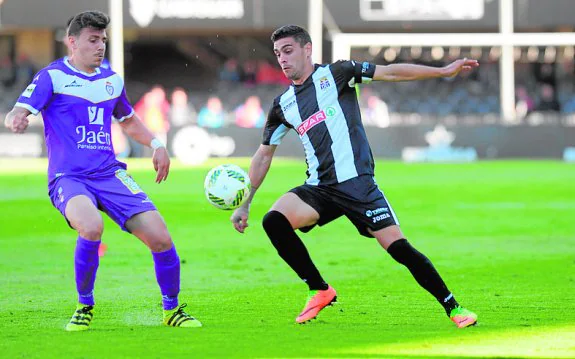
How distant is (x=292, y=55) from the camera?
768 centimetres

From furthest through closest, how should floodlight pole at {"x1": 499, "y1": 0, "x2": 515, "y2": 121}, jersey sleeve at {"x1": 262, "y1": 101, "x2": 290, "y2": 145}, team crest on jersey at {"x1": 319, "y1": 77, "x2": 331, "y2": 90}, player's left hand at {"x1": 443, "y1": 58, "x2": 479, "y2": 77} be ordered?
floodlight pole at {"x1": 499, "y1": 0, "x2": 515, "y2": 121} → jersey sleeve at {"x1": 262, "y1": 101, "x2": 290, "y2": 145} → team crest on jersey at {"x1": 319, "y1": 77, "x2": 331, "y2": 90} → player's left hand at {"x1": 443, "y1": 58, "x2": 479, "y2": 77}

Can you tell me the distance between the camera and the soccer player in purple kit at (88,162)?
7309 mm

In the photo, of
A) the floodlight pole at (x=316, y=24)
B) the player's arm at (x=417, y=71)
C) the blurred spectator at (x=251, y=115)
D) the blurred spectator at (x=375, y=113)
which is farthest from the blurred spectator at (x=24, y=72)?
the player's arm at (x=417, y=71)

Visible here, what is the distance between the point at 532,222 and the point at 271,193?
5.79 m

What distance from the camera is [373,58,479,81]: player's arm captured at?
23.7ft

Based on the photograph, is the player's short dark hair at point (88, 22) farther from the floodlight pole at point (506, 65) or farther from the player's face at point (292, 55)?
the floodlight pole at point (506, 65)

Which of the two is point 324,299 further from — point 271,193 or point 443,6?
point 443,6

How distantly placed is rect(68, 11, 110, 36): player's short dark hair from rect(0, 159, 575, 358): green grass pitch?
6.38ft

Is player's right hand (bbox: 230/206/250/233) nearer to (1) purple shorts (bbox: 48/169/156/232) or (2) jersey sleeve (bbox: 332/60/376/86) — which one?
(1) purple shorts (bbox: 48/169/156/232)

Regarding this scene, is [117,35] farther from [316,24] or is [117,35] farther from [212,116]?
[316,24]

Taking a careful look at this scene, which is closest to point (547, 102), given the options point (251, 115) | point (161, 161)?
point (251, 115)

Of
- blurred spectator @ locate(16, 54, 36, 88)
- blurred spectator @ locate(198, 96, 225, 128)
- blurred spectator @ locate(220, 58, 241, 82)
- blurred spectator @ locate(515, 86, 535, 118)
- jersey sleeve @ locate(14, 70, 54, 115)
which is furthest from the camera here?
blurred spectator @ locate(220, 58, 241, 82)

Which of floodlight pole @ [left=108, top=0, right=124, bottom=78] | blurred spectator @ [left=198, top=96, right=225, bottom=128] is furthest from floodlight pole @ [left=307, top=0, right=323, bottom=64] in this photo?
floodlight pole @ [left=108, top=0, right=124, bottom=78]

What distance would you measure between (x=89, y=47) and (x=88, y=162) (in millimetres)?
754
